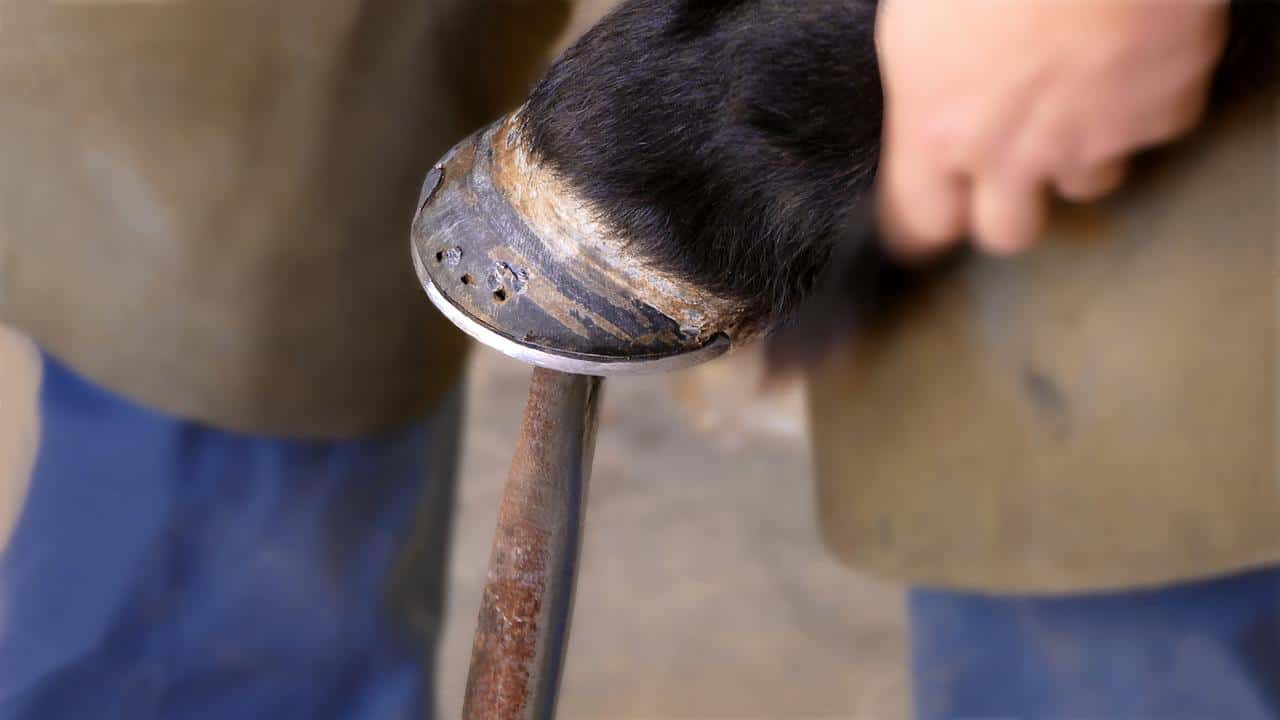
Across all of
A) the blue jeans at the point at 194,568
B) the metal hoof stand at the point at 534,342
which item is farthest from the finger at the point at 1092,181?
the blue jeans at the point at 194,568

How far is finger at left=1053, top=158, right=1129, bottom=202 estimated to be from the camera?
0.49 meters

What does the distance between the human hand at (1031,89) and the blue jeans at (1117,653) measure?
0.22 metres

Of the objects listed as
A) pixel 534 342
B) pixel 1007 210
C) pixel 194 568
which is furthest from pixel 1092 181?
pixel 194 568

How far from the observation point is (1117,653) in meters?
0.61

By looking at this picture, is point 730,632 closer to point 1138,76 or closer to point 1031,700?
point 1031,700

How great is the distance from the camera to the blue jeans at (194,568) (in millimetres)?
681

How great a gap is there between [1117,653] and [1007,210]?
254mm

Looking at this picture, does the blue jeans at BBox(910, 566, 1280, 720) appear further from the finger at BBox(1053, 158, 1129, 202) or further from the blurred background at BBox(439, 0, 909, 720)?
the blurred background at BBox(439, 0, 909, 720)

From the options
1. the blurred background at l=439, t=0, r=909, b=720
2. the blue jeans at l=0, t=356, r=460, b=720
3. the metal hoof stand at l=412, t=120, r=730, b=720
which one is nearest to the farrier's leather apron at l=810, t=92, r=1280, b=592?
the metal hoof stand at l=412, t=120, r=730, b=720

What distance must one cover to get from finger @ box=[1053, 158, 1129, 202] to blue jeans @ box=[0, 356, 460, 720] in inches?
17.7

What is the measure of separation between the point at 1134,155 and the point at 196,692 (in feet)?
1.98

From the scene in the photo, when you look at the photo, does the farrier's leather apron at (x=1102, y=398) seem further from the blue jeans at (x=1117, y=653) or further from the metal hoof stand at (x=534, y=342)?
the metal hoof stand at (x=534, y=342)

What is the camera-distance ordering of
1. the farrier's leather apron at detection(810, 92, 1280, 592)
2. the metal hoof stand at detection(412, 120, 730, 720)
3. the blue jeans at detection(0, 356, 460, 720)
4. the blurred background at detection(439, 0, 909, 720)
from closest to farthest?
the metal hoof stand at detection(412, 120, 730, 720) → the farrier's leather apron at detection(810, 92, 1280, 592) → the blue jeans at detection(0, 356, 460, 720) → the blurred background at detection(439, 0, 909, 720)

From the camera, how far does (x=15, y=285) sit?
653mm
